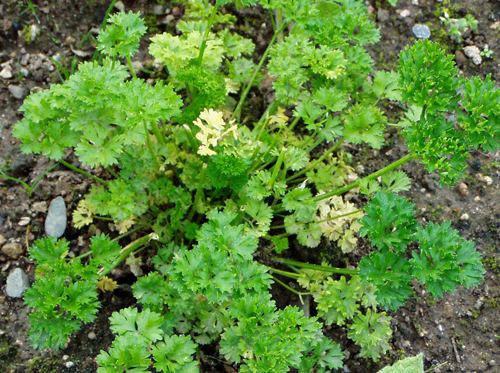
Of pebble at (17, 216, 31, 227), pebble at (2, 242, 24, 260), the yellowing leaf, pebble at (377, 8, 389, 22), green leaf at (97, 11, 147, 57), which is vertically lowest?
the yellowing leaf

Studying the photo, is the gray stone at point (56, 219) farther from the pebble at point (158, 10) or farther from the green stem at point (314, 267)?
the pebble at point (158, 10)

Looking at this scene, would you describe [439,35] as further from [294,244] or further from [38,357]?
[38,357]

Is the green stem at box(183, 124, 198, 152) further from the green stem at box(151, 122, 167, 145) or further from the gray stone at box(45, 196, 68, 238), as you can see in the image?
the gray stone at box(45, 196, 68, 238)

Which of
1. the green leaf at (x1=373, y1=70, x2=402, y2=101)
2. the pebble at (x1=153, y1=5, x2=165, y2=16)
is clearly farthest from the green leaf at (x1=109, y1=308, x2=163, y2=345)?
the pebble at (x1=153, y1=5, x2=165, y2=16)

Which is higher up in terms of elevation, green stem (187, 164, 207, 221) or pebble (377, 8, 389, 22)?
pebble (377, 8, 389, 22)

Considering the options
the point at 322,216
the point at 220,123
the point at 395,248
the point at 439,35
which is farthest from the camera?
the point at 439,35

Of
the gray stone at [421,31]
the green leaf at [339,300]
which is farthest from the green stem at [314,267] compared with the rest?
the gray stone at [421,31]

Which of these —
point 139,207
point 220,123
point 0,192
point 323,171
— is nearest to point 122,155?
point 139,207
